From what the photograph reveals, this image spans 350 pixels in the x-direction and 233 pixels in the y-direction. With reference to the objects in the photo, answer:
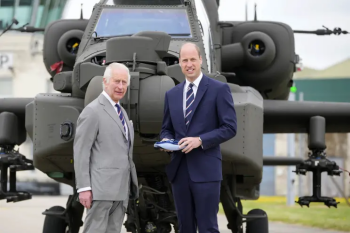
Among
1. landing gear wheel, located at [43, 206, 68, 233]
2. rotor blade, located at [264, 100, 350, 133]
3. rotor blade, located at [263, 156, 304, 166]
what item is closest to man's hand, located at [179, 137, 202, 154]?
landing gear wheel, located at [43, 206, 68, 233]

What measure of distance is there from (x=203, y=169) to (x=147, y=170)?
297cm

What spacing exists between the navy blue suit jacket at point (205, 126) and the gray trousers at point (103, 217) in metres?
0.49

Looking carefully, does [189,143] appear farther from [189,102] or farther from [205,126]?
[189,102]

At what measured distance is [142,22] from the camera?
886 centimetres

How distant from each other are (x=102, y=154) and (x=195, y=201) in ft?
2.43

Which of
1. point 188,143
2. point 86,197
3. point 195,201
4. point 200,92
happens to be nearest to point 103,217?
point 86,197

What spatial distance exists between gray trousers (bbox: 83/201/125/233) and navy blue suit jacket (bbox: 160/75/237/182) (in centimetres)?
49

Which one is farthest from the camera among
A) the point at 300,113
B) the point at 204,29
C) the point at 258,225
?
the point at 300,113

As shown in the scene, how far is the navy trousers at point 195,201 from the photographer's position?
5473mm

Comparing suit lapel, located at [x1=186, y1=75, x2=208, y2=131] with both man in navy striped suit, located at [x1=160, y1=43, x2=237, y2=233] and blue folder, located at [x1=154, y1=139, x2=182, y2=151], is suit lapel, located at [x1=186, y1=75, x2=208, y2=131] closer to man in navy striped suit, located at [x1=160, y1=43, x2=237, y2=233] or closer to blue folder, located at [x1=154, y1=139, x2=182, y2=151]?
man in navy striped suit, located at [x1=160, y1=43, x2=237, y2=233]

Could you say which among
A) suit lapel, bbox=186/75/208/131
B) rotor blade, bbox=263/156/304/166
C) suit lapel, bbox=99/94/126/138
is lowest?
rotor blade, bbox=263/156/304/166

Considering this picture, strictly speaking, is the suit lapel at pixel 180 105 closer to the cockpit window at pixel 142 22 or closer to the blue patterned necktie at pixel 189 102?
the blue patterned necktie at pixel 189 102

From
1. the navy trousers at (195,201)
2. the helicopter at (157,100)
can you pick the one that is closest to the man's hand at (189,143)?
the navy trousers at (195,201)

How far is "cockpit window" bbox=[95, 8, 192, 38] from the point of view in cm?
880
